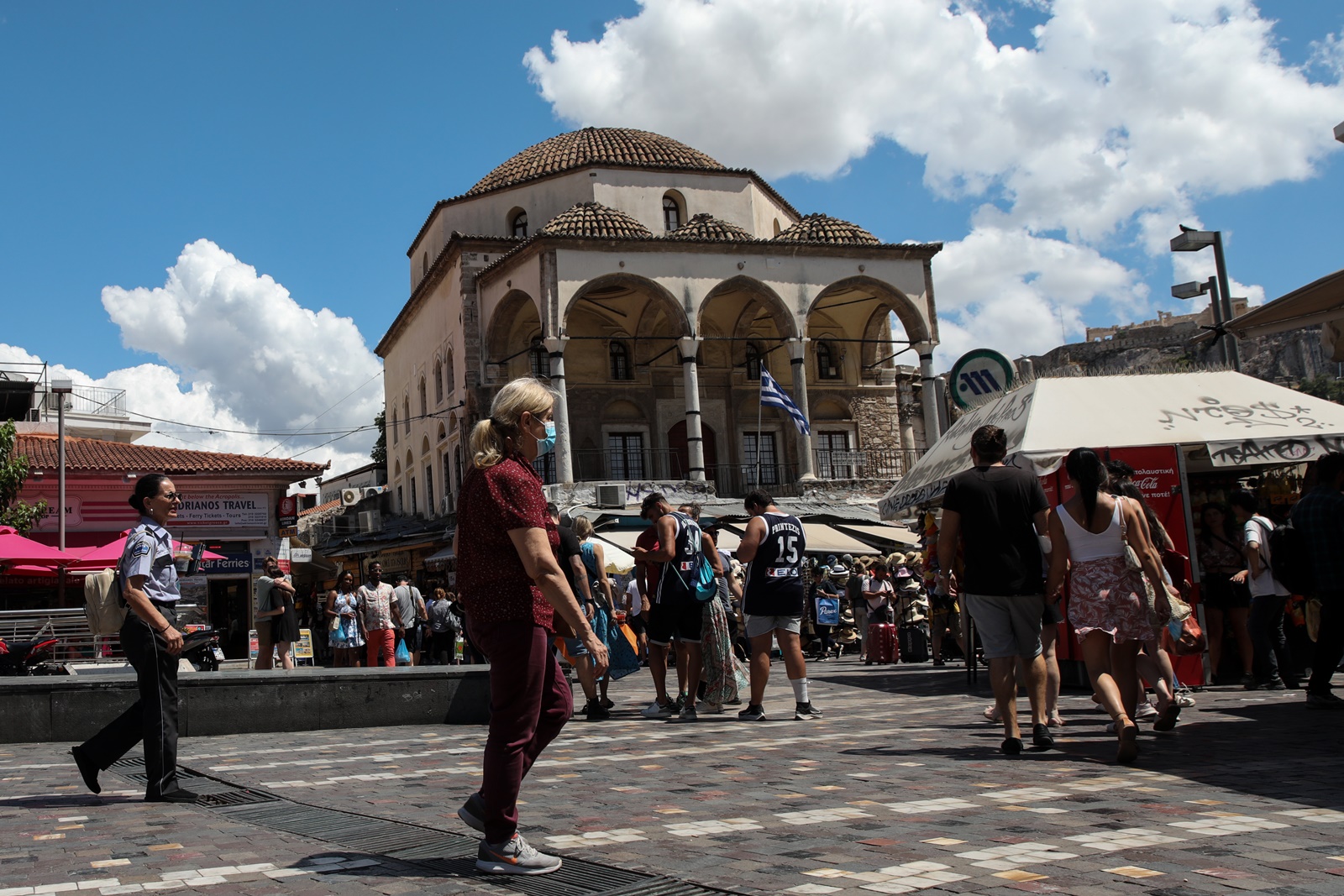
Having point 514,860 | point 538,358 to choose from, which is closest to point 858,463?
point 538,358

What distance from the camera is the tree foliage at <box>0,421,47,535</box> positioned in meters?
22.3

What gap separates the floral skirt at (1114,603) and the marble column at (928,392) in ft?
99.9

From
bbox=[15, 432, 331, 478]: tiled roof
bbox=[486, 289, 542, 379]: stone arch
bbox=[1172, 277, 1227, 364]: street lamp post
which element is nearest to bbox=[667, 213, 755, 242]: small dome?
bbox=[486, 289, 542, 379]: stone arch

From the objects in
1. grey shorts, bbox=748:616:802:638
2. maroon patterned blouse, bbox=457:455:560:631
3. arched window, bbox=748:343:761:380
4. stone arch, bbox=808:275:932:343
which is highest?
stone arch, bbox=808:275:932:343

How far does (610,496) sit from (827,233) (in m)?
11.2

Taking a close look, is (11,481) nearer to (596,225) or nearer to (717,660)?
(596,225)

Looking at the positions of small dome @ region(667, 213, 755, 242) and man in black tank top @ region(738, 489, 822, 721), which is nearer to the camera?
man in black tank top @ region(738, 489, 822, 721)

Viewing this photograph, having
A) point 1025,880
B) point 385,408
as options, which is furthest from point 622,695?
point 385,408

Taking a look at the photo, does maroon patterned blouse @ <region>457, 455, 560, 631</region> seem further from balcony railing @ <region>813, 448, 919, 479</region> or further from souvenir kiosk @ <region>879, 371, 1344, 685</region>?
balcony railing @ <region>813, 448, 919, 479</region>

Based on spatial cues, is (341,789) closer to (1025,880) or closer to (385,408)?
(1025,880)

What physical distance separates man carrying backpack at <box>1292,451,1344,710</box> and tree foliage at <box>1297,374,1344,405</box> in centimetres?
9792

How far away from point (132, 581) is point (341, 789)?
1.41m

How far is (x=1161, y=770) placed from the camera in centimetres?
560

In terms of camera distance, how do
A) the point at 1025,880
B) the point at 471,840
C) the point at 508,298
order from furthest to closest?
the point at 508,298, the point at 471,840, the point at 1025,880
